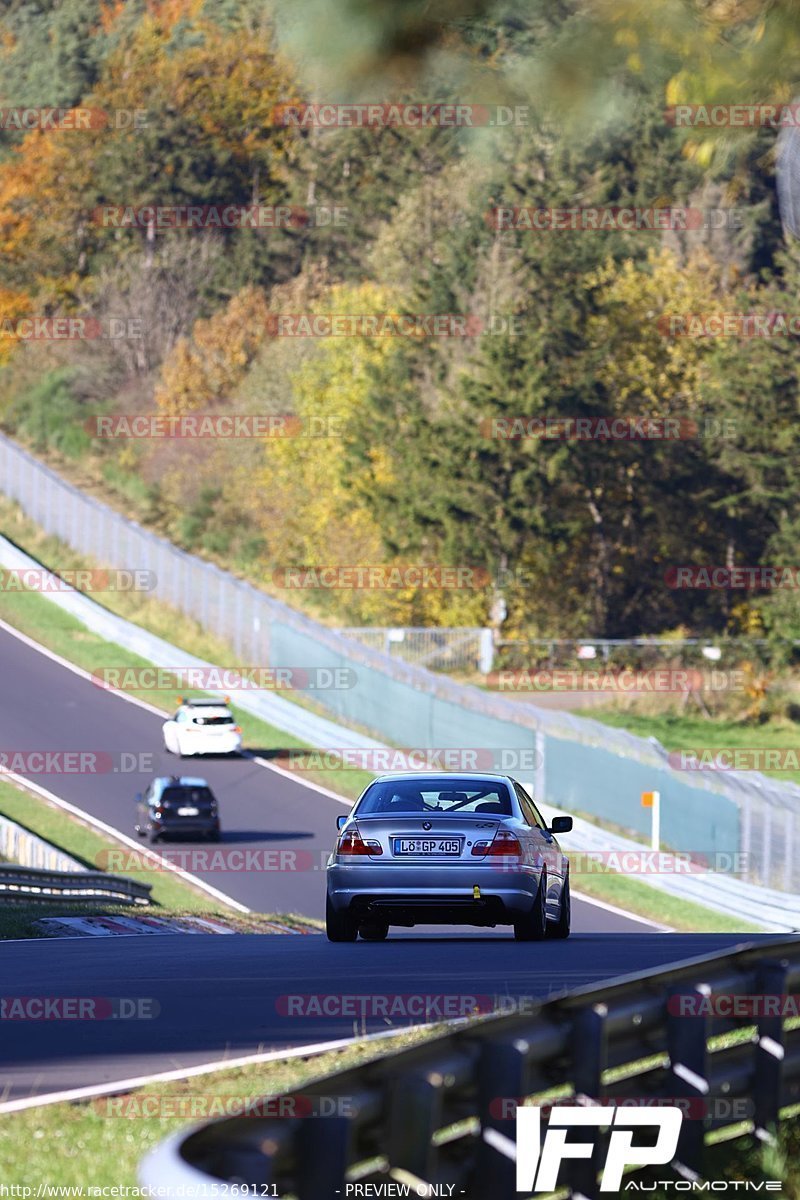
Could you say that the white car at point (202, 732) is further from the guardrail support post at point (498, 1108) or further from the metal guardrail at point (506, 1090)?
the guardrail support post at point (498, 1108)

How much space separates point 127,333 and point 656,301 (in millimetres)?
31296

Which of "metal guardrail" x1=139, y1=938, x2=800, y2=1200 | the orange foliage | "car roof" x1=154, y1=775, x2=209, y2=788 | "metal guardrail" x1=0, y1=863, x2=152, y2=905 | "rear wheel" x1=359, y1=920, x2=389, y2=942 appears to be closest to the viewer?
"metal guardrail" x1=139, y1=938, x2=800, y2=1200

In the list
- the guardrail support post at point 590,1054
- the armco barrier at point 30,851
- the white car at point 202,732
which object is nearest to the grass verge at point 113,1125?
the guardrail support post at point 590,1054

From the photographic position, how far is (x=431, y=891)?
51.3 feet

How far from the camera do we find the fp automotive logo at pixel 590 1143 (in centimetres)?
636

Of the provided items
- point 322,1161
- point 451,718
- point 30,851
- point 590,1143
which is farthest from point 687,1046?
point 451,718

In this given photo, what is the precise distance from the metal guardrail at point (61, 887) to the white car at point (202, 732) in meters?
20.7

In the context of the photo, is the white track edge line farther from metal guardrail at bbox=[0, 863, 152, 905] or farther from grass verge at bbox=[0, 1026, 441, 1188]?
metal guardrail at bbox=[0, 863, 152, 905]

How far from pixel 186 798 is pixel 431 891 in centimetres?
2465

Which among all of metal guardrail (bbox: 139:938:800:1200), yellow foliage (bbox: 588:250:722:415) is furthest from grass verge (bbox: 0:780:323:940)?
yellow foliage (bbox: 588:250:722:415)

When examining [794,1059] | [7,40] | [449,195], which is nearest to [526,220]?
[449,195]

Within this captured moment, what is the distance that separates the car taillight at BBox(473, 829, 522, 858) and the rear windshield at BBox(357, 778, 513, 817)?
367mm

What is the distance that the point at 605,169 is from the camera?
8331 centimetres

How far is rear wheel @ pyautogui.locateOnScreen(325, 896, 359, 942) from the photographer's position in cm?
1625
